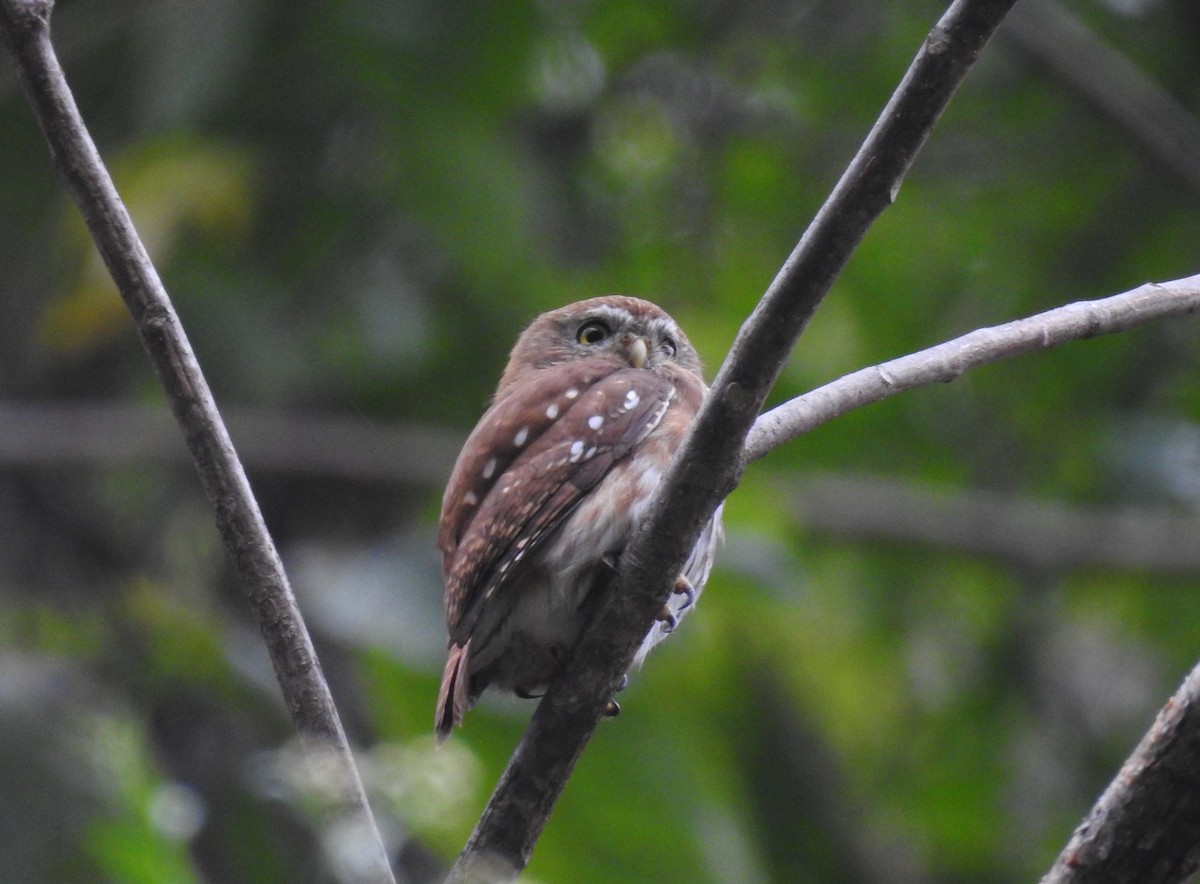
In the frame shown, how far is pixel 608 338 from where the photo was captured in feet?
18.5

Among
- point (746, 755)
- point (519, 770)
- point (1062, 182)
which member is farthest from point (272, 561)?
point (1062, 182)

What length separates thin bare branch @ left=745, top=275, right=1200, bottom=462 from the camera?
10.3ft

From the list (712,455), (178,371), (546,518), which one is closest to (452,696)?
(546,518)

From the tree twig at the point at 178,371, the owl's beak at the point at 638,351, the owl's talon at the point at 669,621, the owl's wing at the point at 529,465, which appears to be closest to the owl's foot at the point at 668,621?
the owl's talon at the point at 669,621

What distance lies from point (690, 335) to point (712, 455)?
444cm

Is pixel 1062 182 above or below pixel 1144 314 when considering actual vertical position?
below

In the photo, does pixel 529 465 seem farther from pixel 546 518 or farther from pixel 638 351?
pixel 638 351

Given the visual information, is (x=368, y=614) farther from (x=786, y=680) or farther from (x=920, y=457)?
(x=920, y=457)

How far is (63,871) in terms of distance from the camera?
2.97 meters

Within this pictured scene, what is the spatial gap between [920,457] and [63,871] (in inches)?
252

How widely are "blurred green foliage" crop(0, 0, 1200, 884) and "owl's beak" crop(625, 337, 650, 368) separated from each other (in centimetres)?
87

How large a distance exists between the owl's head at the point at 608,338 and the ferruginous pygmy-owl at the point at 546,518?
0.66 meters

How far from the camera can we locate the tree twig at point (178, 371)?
2.55 m

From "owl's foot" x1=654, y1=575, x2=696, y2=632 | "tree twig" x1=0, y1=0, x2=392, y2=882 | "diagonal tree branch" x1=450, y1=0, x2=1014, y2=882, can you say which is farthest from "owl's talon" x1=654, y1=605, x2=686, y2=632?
"tree twig" x1=0, y1=0, x2=392, y2=882
